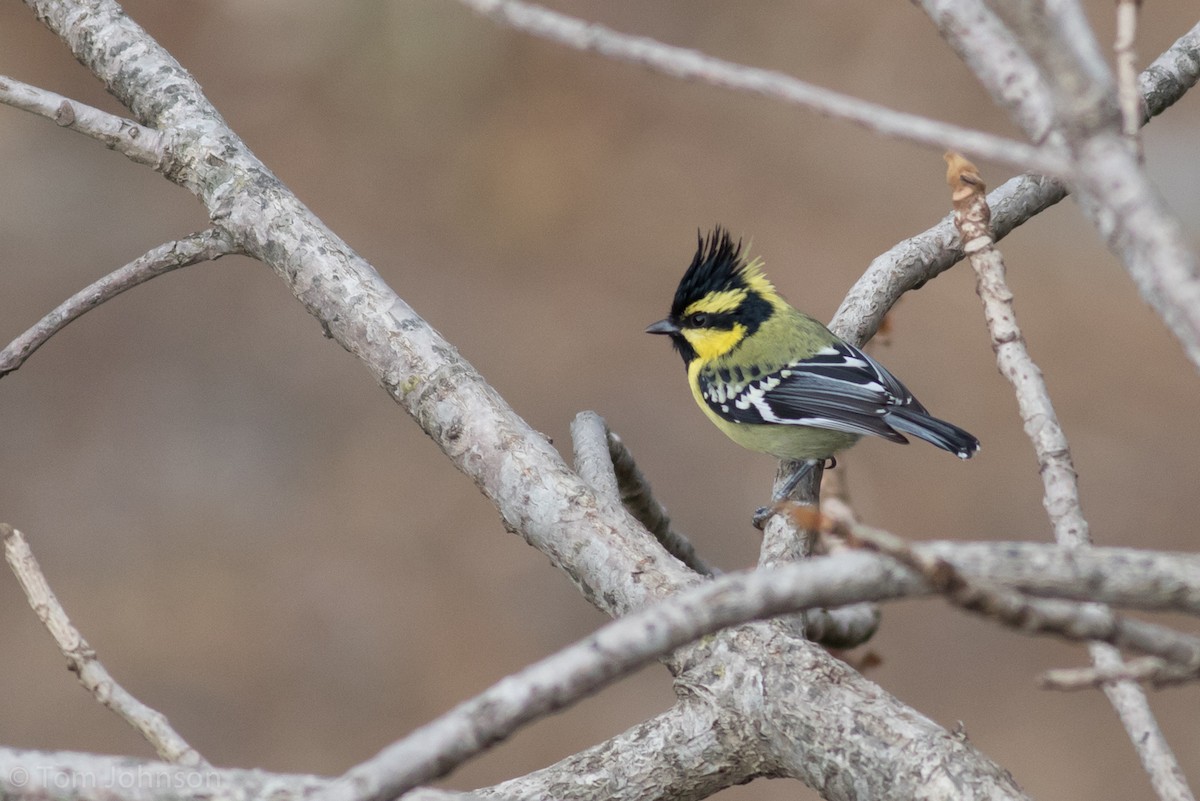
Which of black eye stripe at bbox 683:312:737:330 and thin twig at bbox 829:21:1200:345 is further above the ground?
black eye stripe at bbox 683:312:737:330

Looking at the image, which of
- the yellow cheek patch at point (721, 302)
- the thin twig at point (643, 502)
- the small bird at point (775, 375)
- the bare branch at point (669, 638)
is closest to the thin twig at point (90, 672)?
the bare branch at point (669, 638)

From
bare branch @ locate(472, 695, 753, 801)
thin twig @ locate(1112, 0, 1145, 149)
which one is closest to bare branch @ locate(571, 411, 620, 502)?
bare branch @ locate(472, 695, 753, 801)

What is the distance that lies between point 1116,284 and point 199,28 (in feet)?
31.0

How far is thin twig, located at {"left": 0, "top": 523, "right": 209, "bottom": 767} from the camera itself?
1.82 meters

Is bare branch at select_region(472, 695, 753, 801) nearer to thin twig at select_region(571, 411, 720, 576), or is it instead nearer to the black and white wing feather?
thin twig at select_region(571, 411, 720, 576)

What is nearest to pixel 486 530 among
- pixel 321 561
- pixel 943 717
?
pixel 321 561

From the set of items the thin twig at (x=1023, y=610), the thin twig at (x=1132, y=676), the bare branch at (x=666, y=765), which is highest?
the bare branch at (x=666, y=765)

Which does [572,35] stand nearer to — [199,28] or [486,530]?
[486,530]

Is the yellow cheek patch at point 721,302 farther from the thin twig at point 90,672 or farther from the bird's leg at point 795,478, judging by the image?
the thin twig at point 90,672

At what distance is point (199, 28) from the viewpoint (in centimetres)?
1214

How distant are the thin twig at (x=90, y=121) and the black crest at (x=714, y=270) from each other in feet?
7.61

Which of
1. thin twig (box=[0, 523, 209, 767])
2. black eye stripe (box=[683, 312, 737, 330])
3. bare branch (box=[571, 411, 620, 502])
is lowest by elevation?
thin twig (box=[0, 523, 209, 767])

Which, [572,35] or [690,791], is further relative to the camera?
[690,791]

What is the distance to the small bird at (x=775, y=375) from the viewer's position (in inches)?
177
